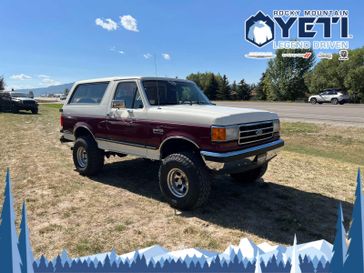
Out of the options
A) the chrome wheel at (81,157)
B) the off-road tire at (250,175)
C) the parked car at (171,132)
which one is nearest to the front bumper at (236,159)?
the parked car at (171,132)

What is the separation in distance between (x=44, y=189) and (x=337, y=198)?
5.39 meters

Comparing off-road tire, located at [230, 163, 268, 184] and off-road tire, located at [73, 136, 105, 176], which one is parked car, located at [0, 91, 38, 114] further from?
off-road tire, located at [230, 163, 268, 184]

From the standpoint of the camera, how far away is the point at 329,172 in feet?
24.5

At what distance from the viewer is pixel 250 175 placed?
6395 millimetres

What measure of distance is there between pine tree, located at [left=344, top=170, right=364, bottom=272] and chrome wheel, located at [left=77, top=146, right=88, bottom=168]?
635 cm

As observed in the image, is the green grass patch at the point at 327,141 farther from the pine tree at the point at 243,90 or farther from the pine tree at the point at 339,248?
the pine tree at the point at 243,90

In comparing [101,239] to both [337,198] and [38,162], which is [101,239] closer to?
[337,198]

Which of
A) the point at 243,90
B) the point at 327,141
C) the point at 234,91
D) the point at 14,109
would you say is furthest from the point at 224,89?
the point at 327,141

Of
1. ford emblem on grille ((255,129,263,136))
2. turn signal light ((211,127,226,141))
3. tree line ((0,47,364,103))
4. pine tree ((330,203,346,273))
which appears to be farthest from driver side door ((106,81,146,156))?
tree line ((0,47,364,103))

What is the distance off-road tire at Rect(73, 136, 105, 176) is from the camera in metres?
6.68

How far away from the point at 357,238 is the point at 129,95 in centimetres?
525

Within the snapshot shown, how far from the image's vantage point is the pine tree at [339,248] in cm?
123

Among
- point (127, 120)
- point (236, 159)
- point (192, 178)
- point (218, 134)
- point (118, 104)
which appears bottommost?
point (192, 178)

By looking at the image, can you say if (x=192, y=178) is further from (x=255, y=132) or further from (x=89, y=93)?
(x=89, y=93)
